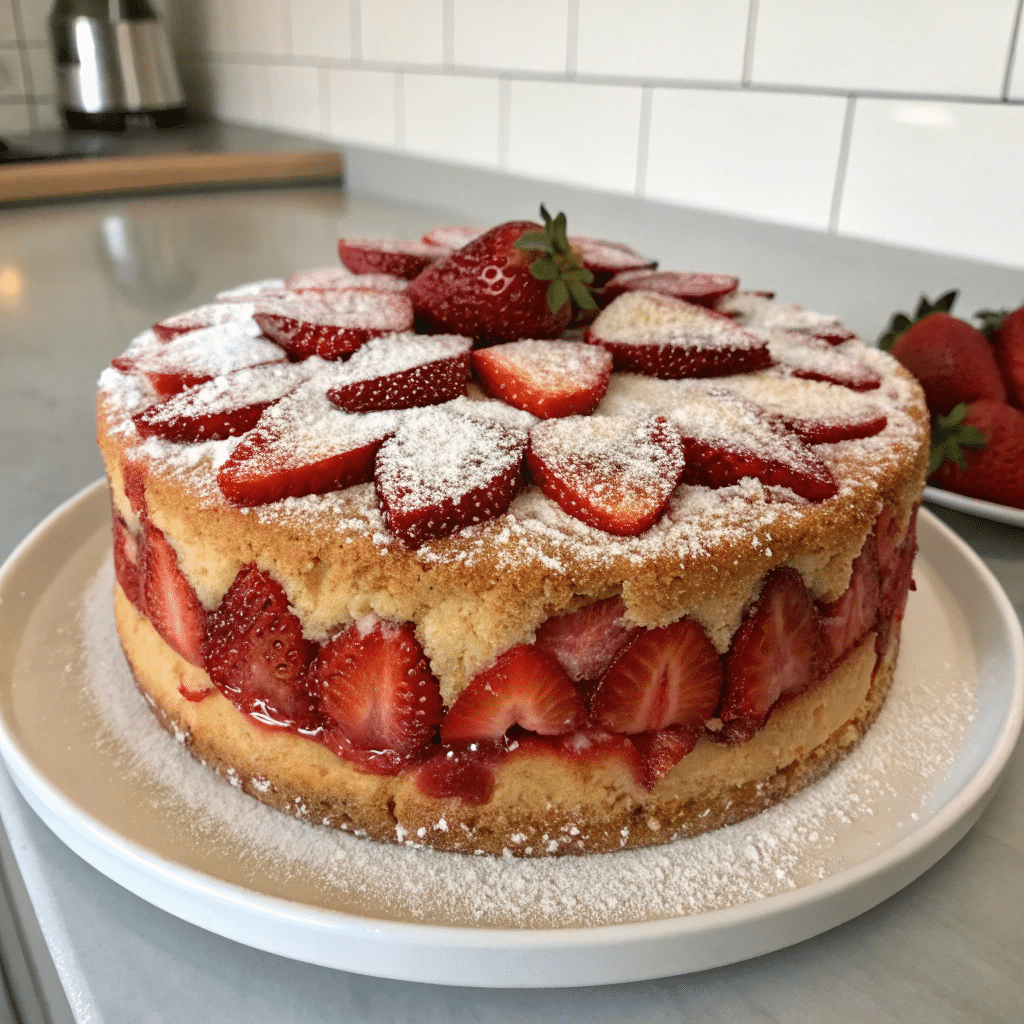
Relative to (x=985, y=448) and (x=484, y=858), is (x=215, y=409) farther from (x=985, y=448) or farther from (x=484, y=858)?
(x=985, y=448)

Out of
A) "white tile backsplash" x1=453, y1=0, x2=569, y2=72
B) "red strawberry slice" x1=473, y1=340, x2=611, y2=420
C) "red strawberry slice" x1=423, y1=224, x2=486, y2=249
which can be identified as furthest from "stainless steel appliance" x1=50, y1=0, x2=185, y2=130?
"red strawberry slice" x1=473, y1=340, x2=611, y2=420

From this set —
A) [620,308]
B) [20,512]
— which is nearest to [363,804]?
[620,308]

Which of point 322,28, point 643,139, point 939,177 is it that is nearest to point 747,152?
point 643,139

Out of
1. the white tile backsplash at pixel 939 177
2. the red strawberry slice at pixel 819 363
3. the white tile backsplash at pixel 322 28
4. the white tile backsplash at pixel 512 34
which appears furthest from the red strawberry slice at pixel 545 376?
the white tile backsplash at pixel 322 28

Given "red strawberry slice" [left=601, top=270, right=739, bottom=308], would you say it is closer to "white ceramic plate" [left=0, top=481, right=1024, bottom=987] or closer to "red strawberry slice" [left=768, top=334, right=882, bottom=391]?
"red strawberry slice" [left=768, top=334, right=882, bottom=391]

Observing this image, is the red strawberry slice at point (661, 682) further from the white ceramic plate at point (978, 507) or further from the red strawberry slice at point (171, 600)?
the white ceramic plate at point (978, 507)

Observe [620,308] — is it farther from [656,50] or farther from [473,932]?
[656,50]
